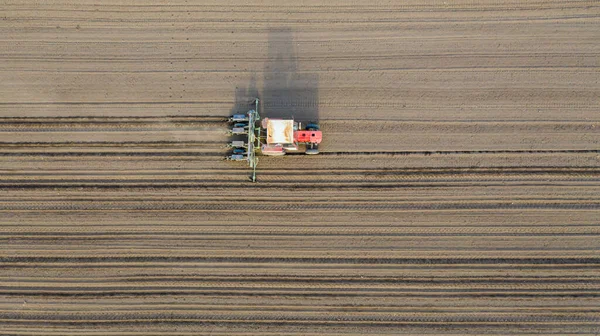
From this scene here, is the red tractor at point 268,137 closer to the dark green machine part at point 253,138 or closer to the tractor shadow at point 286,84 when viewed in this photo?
the dark green machine part at point 253,138

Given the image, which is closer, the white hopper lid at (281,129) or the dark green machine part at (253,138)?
the white hopper lid at (281,129)

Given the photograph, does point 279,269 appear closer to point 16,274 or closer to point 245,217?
point 245,217

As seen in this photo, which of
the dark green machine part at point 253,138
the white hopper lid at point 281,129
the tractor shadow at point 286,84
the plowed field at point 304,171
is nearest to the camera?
the white hopper lid at point 281,129

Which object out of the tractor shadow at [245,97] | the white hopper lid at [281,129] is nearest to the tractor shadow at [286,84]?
the tractor shadow at [245,97]

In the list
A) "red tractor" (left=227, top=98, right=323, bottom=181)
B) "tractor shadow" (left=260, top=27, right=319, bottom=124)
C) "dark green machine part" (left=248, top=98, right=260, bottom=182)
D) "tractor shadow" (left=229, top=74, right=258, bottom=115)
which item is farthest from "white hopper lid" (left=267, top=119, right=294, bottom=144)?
"tractor shadow" (left=229, top=74, right=258, bottom=115)

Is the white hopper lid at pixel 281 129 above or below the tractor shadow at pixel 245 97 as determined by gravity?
below

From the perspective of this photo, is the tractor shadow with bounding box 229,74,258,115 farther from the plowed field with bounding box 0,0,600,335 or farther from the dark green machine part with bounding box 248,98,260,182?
the dark green machine part with bounding box 248,98,260,182
